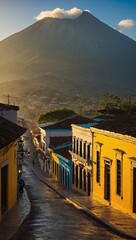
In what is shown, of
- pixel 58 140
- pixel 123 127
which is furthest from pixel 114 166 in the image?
pixel 58 140

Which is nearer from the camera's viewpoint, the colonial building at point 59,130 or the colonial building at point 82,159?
the colonial building at point 82,159

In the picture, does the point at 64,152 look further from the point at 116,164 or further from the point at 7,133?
the point at 7,133

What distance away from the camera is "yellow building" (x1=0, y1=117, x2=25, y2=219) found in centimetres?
1600

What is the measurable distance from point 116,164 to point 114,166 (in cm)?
37

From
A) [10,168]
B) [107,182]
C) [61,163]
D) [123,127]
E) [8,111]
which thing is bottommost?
[61,163]

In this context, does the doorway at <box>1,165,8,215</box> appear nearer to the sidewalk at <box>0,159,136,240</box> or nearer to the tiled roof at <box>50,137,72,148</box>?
the sidewalk at <box>0,159,136,240</box>

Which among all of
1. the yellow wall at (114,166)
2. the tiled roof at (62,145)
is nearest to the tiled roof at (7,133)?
the yellow wall at (114,166)

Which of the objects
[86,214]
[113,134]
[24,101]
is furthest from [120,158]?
[24,101]

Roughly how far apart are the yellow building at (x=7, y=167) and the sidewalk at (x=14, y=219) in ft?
0.73

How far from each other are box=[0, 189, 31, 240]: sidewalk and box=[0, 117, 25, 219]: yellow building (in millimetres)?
223

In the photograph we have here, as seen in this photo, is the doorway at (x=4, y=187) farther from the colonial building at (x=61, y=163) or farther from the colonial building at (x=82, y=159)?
the colonial building at (x=61, y=163)

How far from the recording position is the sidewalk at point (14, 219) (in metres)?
13.6

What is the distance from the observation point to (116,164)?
2275 centimetres

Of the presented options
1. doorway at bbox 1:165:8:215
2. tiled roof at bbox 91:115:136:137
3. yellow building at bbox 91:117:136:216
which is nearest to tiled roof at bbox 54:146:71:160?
yellow building at bbox 91:117:136:216
